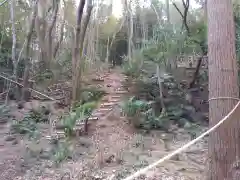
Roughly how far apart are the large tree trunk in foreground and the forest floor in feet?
2.70

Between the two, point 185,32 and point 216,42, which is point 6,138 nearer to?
point 216,42

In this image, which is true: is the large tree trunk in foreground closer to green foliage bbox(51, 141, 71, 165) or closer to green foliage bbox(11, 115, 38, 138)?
green foliage bbox(51, 141, 71, 165)

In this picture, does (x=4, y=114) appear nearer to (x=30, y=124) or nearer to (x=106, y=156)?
(x=30, y=124)

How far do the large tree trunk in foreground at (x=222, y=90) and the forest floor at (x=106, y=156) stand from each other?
823mm

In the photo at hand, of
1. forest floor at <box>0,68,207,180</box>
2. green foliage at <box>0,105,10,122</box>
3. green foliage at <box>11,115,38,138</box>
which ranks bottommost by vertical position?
forest floor at <box>0,68,207,180</box>

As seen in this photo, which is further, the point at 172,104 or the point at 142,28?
the point at 142,28

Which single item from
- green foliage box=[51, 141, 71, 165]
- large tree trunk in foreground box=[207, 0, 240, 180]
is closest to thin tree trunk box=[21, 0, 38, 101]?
green foliage box=[51, 141, 71, 165]

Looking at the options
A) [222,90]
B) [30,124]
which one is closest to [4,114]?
[30,124]

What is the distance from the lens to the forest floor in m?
3.45

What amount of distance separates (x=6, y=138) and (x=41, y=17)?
182 inches

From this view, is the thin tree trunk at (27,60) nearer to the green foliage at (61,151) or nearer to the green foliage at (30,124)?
the green foliage at (30,124)

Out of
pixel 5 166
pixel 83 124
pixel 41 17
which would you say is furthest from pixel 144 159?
pixel 41 17

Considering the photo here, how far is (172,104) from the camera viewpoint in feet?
21.5

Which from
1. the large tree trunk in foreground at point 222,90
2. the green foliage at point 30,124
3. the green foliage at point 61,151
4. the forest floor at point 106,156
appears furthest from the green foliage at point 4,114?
the large tree trunk in foreground at point 222,90
